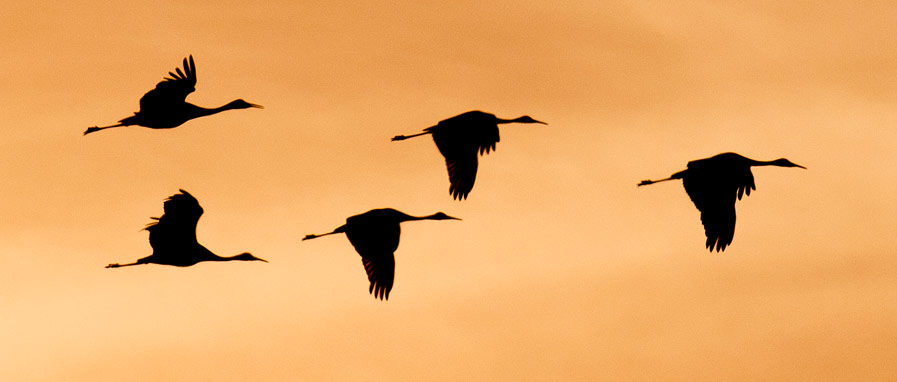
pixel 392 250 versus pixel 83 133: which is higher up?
pixel 83 133

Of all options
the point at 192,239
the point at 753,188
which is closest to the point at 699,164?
the point at 753,188

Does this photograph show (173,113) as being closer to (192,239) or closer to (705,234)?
(192,239)

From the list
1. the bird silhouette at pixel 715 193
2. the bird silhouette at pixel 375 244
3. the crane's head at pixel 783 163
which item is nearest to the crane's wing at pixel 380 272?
the bird silhouette at pixel 375 244

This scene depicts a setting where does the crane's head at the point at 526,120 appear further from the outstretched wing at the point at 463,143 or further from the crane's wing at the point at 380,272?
the crane's wing at the point at 380,272

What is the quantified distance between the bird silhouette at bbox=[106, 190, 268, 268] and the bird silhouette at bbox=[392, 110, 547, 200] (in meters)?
4.04

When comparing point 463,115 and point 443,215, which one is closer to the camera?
point 463,115

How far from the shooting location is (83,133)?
4203 cm

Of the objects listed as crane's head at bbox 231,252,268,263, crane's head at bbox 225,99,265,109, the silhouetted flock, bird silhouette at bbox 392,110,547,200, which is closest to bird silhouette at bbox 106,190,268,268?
the silhouetted flock

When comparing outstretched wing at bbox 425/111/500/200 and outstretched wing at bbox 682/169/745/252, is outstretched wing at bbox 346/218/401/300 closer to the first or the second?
outstretched wing at bbox 425/111/500/200

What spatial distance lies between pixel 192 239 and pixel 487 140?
5007 millimetres

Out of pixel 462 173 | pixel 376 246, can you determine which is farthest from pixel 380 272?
pixel 462 173

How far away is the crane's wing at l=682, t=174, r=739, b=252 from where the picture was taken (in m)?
40.5

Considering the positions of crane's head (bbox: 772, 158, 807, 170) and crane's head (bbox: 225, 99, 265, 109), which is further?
crane's head (bbox: 772, 158, 807, 170)

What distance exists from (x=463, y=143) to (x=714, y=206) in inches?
168
